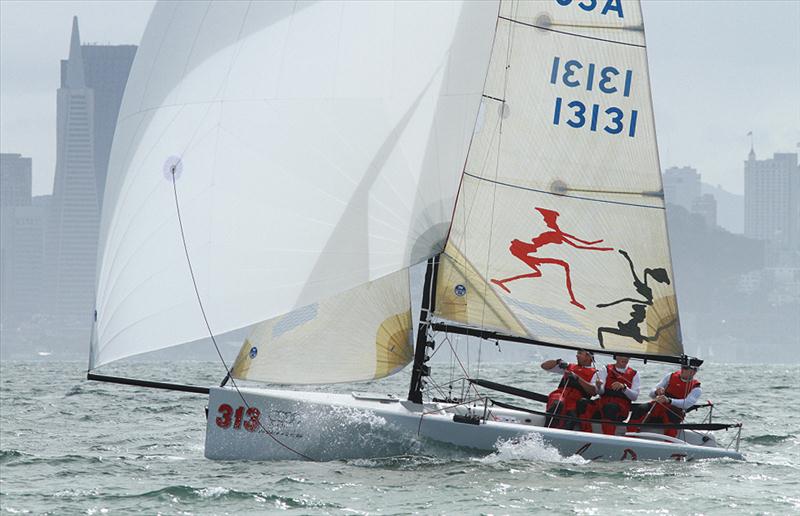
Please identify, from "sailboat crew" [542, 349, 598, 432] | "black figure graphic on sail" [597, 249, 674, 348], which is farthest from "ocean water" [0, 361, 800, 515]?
"black figure graphic on sail" [597, 249, 674, 348]

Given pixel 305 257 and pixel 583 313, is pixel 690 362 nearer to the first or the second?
pixel 583 313

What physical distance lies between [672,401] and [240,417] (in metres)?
3.67

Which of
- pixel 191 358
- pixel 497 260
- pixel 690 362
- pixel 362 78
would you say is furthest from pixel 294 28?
pixel 191 358

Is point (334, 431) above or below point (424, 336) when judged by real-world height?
below

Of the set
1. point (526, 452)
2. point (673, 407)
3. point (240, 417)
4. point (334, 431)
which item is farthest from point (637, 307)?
Answer: point (240, 417)

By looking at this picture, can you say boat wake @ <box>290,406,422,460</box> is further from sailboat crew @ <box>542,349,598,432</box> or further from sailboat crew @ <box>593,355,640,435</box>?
sailboat crew @ <box>593,355,640,435</box>

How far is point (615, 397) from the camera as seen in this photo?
1158cm

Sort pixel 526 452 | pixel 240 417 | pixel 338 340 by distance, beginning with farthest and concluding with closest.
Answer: pixel 338 340 → pixel 526 452 → pixel 240 417

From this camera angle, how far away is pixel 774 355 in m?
175

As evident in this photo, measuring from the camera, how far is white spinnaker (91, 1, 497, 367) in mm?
10031

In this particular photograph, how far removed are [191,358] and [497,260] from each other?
410 ft

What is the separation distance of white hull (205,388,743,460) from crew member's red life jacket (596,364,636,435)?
0.56 meters

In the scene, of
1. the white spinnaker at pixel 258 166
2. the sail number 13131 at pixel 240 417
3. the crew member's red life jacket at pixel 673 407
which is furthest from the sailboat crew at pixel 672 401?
the sail number 13131 at pixel 240 417

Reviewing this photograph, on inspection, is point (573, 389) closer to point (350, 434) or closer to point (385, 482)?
point (350, 434)
